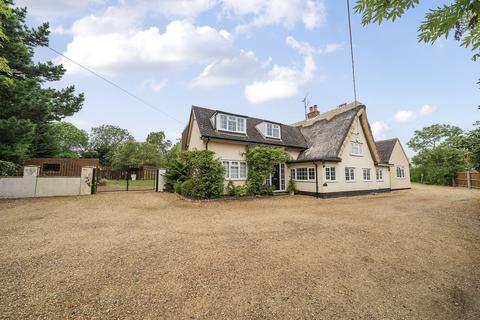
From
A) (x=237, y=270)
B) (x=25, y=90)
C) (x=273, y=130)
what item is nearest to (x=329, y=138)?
(x=273, y=130)

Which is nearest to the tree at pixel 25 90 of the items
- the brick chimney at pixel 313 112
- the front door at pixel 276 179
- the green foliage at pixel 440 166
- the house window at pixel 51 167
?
the house window at pixel 51 167

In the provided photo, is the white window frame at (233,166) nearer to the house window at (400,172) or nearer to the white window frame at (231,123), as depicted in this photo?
the white window frame at (231,123)

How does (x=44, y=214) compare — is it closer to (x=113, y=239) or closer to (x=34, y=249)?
(x=34, y=249)

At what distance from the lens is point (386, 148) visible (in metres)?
22.4

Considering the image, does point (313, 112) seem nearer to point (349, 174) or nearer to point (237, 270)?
point (349, 174)

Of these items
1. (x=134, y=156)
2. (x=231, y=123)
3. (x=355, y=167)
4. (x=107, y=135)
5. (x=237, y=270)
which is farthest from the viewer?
(x=107, y=135)

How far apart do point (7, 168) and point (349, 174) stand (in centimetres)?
2373

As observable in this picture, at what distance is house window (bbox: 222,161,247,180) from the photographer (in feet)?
45.9

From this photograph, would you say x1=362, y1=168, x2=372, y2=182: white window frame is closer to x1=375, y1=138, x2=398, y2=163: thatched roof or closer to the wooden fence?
x1=375, y1=138, x2=398, y2=163: thatched roof

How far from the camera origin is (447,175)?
24.7 m

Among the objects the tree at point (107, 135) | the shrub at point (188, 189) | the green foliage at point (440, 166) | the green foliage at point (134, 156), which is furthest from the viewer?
the tree at point (107, 135)

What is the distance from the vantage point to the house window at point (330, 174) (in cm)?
1472

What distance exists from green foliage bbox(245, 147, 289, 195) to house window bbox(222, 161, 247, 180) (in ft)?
2.17

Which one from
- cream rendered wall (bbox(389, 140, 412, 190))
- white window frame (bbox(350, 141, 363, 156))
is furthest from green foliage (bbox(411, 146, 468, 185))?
white window frame (bbox(350, 141, 363, 156))
